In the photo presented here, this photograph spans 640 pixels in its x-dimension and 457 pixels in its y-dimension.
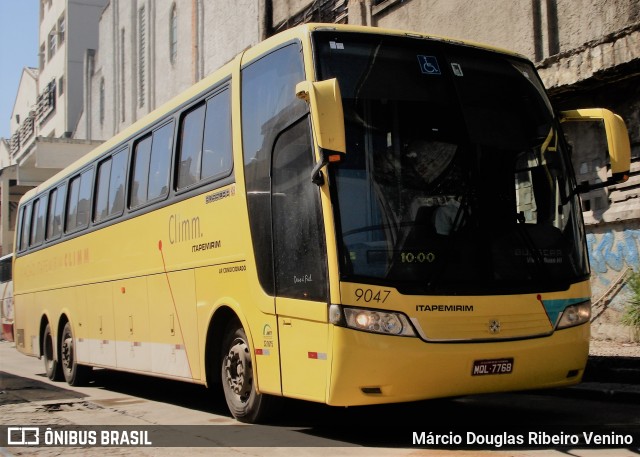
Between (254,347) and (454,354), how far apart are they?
1914 mm

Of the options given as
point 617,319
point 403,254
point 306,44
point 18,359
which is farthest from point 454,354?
point 18,359

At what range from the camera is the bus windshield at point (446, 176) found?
641 centimetres

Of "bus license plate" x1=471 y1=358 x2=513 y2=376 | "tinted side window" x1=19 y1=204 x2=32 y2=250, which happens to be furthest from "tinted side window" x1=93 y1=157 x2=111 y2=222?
"bus license plate" x1=471 y1=358 x2=513 y2=376

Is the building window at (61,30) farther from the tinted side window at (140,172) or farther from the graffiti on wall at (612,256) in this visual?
the graffiti on wall at (612,256)

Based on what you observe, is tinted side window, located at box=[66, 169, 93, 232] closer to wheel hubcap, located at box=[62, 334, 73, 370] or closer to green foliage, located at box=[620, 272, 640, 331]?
wheel hubcap, located at box=[62, 334, 73, 370]

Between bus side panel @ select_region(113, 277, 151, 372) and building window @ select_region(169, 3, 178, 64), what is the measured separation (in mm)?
22202

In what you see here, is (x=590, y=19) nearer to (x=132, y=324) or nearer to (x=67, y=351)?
(x=132, y=324)

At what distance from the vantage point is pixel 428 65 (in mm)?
Answer: 7090

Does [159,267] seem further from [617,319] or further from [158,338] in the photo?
[617,319]

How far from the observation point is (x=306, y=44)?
6.89 metres

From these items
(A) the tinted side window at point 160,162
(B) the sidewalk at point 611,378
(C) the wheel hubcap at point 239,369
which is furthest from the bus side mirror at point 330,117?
(B) the sidewalk at point 611,378

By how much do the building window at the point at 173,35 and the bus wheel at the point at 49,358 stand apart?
18763mm

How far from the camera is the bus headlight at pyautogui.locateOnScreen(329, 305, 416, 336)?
20.3 feet

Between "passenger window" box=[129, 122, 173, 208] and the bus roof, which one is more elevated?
the bus roof
